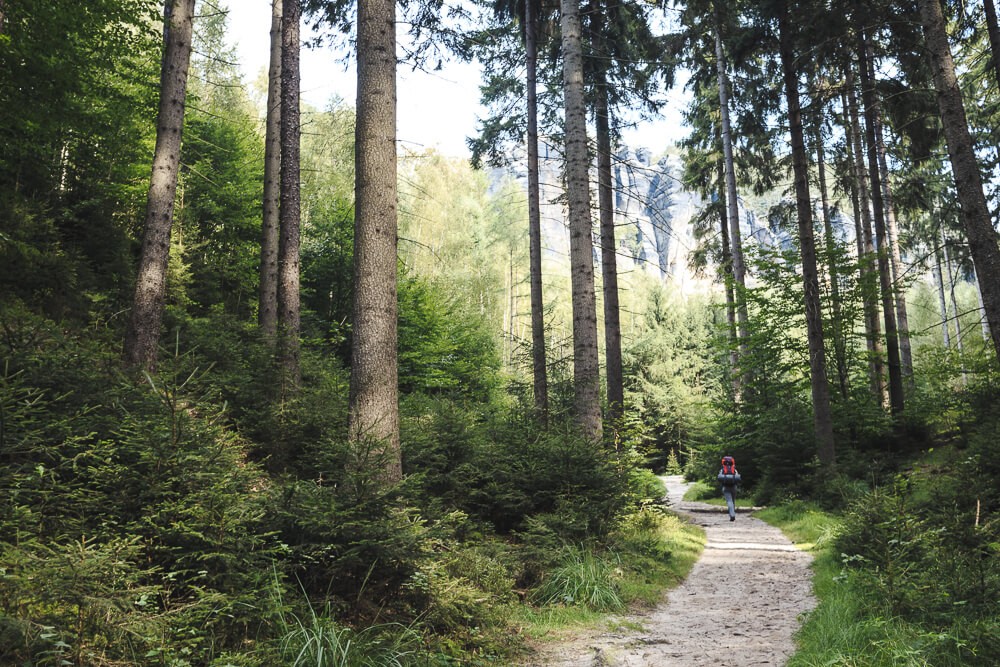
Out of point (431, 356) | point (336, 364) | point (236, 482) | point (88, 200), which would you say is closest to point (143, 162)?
point (88, 200)

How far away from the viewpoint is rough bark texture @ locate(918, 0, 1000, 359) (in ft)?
25.5

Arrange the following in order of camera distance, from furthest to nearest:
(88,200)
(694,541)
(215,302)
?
(215,302)
(88,200)
(694,541)

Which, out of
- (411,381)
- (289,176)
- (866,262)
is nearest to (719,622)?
(289,176)

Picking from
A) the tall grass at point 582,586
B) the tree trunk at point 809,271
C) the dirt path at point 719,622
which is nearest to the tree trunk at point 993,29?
the tree trunk at point 809,271

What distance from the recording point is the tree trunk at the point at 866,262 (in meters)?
15.1

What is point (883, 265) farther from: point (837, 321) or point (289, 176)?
point (289, 176)

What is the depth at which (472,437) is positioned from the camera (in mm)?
7766

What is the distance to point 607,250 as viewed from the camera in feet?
41.5

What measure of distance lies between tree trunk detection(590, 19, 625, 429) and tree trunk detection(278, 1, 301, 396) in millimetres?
6218

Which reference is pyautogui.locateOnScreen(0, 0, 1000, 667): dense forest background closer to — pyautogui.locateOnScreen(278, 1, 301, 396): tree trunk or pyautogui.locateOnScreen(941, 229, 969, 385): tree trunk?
pyautogui.locateOnScreen(278, 1, 301, 396): tree trunk

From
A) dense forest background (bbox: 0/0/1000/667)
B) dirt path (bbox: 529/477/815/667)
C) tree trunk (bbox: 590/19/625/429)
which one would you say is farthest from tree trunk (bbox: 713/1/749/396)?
dirt path (bbox: 529/477/815/667)

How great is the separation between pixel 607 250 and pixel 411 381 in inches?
321

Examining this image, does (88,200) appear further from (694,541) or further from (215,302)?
(694,541)

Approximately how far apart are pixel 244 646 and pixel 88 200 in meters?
12.0
